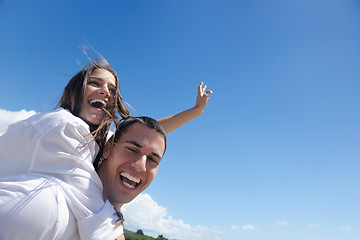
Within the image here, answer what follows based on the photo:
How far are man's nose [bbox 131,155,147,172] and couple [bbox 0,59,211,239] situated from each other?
0.01m

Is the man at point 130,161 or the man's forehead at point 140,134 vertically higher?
the man's forehead at point 140,134

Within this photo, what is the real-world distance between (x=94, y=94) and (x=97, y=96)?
0.16 feet

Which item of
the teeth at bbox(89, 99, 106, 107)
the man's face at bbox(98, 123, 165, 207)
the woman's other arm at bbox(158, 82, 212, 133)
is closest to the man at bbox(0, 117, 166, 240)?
the man's face at bbox(98, 123, 165, 207)

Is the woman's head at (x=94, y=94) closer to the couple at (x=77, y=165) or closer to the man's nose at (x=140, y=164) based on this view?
the couple at (x=77, y=165)

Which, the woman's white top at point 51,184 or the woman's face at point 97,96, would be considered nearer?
the woman's white top at point 51,184

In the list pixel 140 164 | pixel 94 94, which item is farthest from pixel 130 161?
pixel 94 94

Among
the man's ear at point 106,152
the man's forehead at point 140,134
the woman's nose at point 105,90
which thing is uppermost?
the woman's nose at point 105,90

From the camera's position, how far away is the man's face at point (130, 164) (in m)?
3.21

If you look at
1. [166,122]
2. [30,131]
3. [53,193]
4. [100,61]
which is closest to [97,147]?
[30,131]

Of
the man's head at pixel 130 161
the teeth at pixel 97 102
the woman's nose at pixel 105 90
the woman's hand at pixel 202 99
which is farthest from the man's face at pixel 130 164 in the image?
the woman's hand at pixel 202 99

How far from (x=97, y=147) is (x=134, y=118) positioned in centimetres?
68

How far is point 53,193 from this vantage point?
2275mm

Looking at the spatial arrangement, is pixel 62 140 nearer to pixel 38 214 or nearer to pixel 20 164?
pixel 20 164

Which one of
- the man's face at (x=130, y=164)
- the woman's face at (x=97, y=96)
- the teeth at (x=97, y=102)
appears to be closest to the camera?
the man's face at (x=130, y=164)
